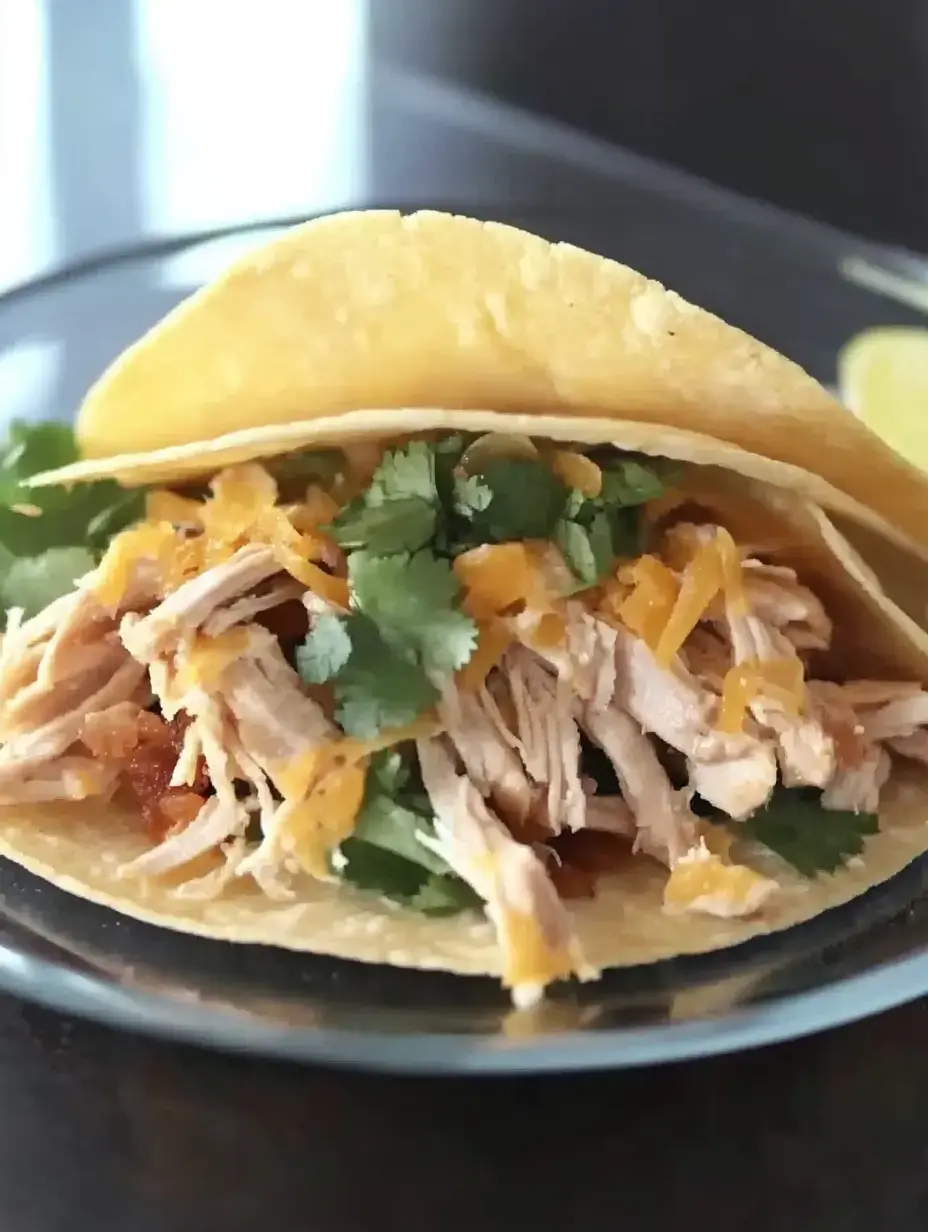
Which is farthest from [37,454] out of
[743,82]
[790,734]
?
[743,82]

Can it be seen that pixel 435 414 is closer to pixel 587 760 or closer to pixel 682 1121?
pixel 587 760

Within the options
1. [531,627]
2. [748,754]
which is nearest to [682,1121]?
[748,754]

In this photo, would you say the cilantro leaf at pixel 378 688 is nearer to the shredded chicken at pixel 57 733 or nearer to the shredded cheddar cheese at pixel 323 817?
the shredded cheddar cheese at pixel 323 817

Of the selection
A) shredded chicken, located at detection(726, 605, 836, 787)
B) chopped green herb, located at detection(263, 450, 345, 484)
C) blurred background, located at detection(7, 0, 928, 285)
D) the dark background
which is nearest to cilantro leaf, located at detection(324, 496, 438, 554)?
chopped green herb, located at detection(263, 450, 345, 484)

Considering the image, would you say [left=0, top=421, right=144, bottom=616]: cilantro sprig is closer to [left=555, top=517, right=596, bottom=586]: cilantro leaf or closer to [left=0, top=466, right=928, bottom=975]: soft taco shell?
[left=0, top=466, right=928, bottom=975]: soft taco shell

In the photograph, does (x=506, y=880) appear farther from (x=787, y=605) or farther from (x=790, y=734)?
(x=787, y=605)

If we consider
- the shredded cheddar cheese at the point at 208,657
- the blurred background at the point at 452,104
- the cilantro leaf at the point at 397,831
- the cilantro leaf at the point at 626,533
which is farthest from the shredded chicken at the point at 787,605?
the blurred background at the point at 452,104
